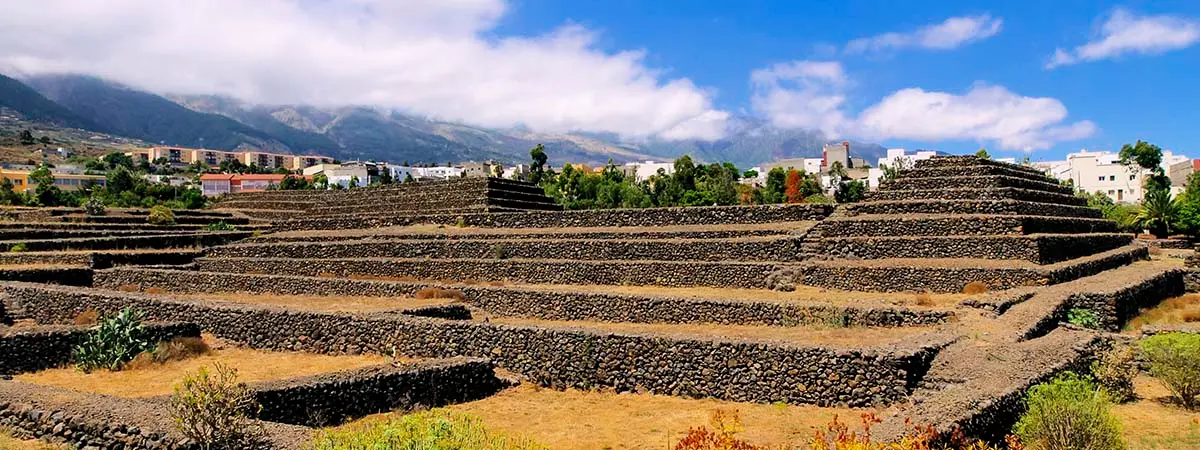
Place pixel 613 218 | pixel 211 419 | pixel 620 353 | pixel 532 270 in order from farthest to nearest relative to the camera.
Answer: pixel 613 218 < pixel 532 270 < pixel 620 353 < pixel 211 419

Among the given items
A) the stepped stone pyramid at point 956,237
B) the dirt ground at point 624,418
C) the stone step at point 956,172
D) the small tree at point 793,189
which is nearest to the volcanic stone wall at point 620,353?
the dirt ground at point 624,418

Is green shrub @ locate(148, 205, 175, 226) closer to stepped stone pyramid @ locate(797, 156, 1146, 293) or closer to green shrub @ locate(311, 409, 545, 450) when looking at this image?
stepped stone pyramid @ locate(797, 156, 1146, 293)

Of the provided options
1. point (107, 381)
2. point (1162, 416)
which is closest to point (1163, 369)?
point (1162, 416)

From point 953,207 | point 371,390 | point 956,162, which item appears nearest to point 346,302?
point 371,390

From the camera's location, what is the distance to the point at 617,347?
13.1 metres

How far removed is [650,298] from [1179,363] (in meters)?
10.7

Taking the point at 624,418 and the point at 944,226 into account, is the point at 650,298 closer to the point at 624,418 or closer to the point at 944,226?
the point at 624,418

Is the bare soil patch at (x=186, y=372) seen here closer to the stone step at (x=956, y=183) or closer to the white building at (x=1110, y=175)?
the stone step at (x=956, y=183)

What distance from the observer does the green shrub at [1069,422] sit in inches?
285

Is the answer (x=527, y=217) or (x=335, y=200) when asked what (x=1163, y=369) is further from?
(x=335, y=200)

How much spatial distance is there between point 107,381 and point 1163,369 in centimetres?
1739

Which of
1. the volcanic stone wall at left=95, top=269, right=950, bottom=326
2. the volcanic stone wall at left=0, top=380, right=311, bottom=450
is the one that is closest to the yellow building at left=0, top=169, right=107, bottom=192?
the volcanic stone wall at left=95, top=269, right=950, bottom=326

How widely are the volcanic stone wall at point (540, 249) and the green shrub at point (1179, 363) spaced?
40.1 feet

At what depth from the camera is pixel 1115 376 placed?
35.6ft
